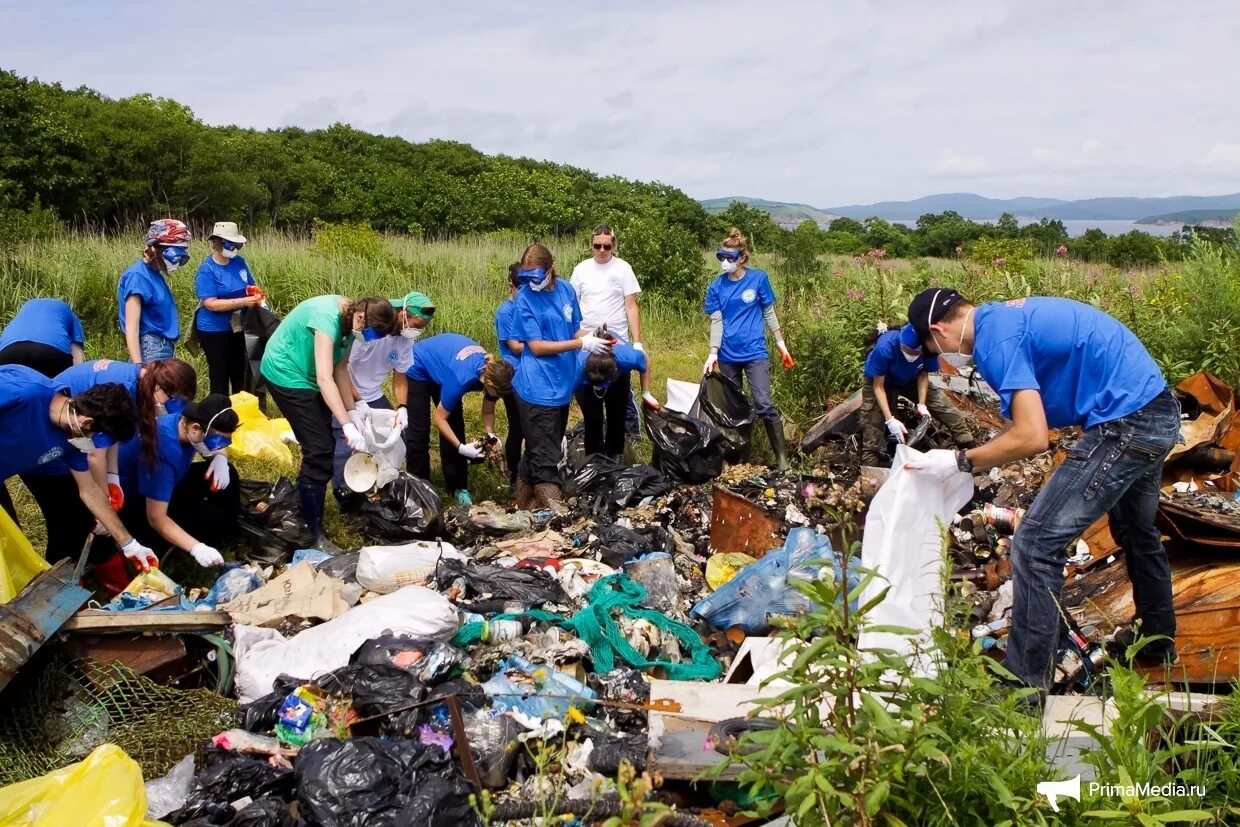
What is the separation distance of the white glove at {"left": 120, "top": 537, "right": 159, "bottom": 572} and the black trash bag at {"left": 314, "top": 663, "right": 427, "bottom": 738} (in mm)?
1295

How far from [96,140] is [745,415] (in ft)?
53.8

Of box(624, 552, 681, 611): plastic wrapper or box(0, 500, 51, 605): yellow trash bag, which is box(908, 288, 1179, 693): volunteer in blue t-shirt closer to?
box(624, 552, 681, 611): plastic wrapper

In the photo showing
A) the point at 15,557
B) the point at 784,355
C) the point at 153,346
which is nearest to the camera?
the point at 15,557

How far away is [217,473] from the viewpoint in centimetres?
467

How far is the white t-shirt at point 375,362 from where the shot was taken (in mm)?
5570

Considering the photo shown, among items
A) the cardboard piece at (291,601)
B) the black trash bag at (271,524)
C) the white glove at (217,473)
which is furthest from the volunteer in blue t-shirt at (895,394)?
the white glove at (217,473)

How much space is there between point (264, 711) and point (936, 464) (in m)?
2.61

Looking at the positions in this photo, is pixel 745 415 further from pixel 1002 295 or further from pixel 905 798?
pixel 905 798

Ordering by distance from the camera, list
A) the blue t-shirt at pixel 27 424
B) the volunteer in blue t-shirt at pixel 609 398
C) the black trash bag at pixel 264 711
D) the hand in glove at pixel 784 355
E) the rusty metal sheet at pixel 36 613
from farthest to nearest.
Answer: the hand in glove at pixel 784 355 < the volunteer in blue t-shirt at pixel 609 398 < the blue t-shirt at pixel 27 424 < the black trash bag at pixel 264 711 < the rusty metal sheet at pixel 36 613

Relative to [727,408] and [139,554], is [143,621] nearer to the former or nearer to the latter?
[139,554]

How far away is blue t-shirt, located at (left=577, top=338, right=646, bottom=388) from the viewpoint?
602 cm

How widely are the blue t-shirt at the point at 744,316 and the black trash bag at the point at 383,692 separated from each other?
3.94m

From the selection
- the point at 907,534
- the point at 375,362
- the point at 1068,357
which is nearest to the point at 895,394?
the point at 907,534

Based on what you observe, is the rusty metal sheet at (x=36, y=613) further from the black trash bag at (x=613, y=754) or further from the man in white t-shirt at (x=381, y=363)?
the man in white t-shirt at (x=381, y=363)
